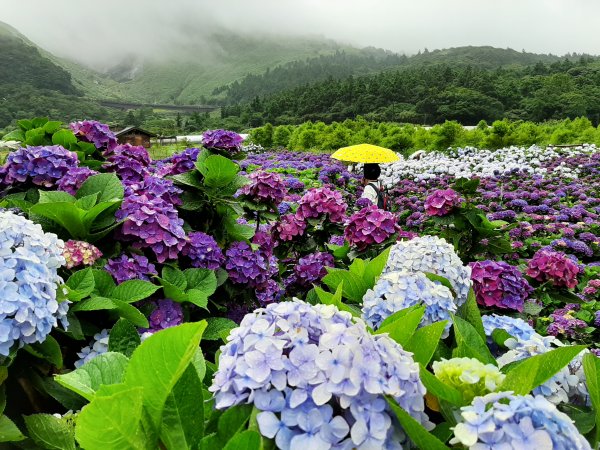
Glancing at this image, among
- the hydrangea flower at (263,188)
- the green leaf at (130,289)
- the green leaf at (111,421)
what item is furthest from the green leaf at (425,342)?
the hydrangea flower at (263,188)

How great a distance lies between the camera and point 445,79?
53406 millimetres

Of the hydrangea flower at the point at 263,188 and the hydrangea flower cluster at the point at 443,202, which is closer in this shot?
the hydrangea flower at the point at 263,188

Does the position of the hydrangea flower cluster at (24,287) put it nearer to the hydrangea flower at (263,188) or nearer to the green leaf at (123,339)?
the green leaf at (123,339)

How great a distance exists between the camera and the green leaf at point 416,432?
703 mm

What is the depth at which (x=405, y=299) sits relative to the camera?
1.47m

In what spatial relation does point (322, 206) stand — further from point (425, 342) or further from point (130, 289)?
point (425, 342)

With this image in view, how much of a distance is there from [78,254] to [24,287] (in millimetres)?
607

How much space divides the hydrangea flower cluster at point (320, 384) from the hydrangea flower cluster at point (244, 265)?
5.47 ft

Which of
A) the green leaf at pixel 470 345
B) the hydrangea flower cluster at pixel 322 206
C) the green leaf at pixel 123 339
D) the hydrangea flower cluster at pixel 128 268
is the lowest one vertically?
the hydrangea flower cluster at pixel 322 206

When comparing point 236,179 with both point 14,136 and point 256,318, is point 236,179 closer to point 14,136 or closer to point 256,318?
point 14,136

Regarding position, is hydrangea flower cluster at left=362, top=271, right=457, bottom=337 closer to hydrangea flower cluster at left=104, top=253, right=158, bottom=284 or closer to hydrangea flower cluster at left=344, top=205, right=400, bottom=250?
hydrangea flower cluster at left=104, top=253, right=158, bottom=284

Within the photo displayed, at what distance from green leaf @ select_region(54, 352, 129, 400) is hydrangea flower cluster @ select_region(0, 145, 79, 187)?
1.54m

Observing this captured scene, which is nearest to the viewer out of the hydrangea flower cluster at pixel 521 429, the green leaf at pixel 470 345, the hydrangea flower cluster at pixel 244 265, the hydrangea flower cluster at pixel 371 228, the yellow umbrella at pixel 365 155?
the hydrangea flower cluster at pixel 521 429

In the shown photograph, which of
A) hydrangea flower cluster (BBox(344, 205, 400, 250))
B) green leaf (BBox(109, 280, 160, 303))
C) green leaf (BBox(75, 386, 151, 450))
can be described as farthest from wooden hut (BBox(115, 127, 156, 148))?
green leaf (BBox(75, 386, 151, 450))
